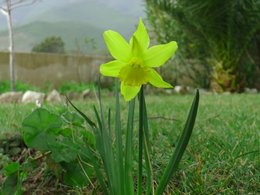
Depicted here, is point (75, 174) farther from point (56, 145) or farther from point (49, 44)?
point (49, 44)

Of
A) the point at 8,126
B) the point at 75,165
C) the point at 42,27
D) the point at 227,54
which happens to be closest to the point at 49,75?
the point at 227,54

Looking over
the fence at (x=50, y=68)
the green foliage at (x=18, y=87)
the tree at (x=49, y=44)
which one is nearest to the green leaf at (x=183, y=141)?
the green foliage at (x=18, y=87)

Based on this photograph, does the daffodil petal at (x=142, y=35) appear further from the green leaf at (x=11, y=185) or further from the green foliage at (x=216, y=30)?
the green foliage at (x=216, y=30)

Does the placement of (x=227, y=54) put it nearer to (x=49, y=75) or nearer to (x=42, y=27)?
(x=49, y=75)

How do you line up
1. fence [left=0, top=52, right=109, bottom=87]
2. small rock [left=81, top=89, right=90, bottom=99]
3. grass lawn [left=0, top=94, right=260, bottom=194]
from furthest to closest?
fence [left=0, top=52, right=109, bottom=87] < small rock [left=81, top=89, right=90, bottom=99] < grass lawn [left=0, top=94, right=260, bottom=194]

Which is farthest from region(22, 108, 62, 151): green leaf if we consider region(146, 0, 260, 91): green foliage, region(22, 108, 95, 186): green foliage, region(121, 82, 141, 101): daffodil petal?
region(146, 0, 260, 91): green foliage

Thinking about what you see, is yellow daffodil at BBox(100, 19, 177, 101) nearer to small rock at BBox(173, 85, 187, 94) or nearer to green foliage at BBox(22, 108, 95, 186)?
green foliage at BBox(22, 108, 95, 186)

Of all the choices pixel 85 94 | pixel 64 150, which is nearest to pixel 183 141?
pixel 64 150
